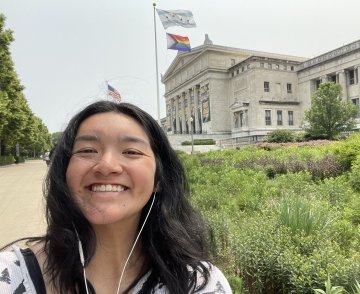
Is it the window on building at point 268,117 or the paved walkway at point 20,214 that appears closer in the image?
the paved walkway at point 20,214

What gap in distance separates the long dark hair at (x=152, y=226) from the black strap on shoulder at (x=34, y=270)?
37mm

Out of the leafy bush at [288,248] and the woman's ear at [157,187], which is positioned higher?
the woman's ear at [157,187]

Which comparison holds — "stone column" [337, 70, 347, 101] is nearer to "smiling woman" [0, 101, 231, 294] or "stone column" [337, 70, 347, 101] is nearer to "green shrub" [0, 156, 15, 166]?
"green shrub" [0, 156, 15, 166]

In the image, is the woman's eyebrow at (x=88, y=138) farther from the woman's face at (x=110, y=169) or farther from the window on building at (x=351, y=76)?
the window on building at (x=351, y=76)

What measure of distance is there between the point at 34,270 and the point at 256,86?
5495cm

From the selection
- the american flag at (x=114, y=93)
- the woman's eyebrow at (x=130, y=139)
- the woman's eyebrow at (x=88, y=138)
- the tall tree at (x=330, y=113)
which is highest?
the tall tree at (x=330, y=113)

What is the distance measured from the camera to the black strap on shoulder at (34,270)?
4.53 ft

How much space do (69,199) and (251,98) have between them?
5502 cm

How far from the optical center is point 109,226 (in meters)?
1.59

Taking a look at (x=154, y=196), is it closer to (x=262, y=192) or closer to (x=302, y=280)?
(x=302, y=280)

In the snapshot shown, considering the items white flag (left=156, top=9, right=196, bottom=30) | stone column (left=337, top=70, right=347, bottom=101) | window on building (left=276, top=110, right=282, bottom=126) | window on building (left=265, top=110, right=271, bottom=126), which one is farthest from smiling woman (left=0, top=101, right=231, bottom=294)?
window on building (left=276, top=110, right=282, bottom=126)

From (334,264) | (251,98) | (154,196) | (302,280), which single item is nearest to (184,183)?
(154,196)

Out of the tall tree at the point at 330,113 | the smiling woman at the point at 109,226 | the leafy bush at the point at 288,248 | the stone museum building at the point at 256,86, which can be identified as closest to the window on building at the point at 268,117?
the stone museum building at the point at 256,86

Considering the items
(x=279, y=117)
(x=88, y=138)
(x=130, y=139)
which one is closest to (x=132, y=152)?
(x=130, y=139)
